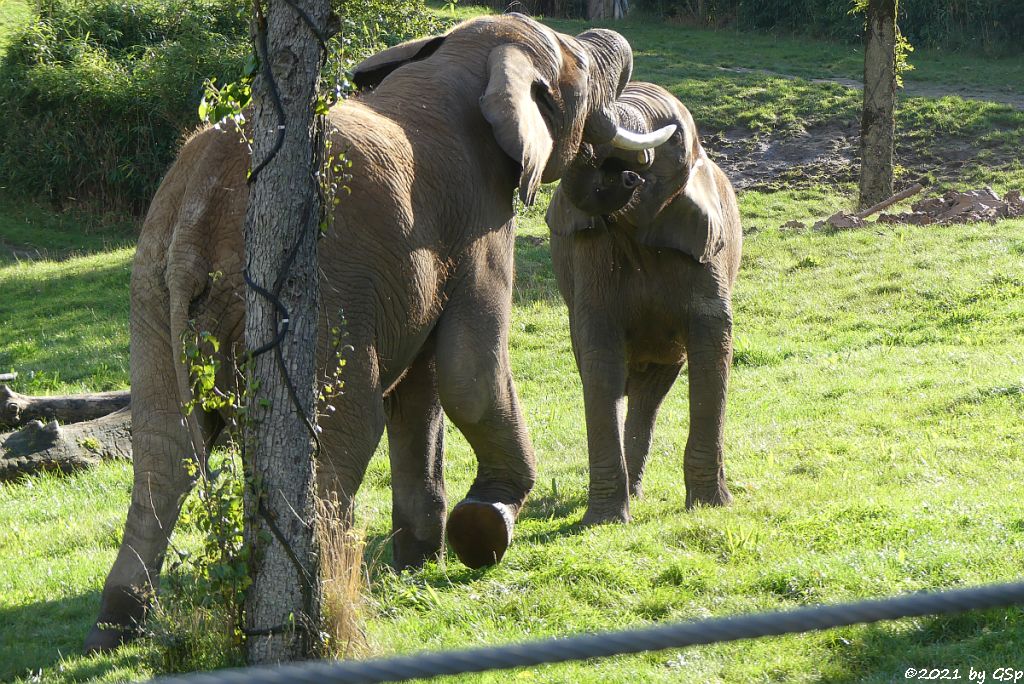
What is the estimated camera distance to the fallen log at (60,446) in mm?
9672

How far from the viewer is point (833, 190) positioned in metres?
22.9

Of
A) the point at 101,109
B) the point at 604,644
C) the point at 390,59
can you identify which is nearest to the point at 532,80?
the point at 390,59

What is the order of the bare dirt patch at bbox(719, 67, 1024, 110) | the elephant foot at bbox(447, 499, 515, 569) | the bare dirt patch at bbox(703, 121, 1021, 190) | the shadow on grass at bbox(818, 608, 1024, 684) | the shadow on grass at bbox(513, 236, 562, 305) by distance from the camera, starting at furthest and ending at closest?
the bare dirt patch at bbox(719, 67, 1024, 110) < the bare dirt patch at bbox(703, 121, 1021, 190) < the shadow on grass at bbox(513, 236, 562, 305) < the elephant foot at bbox(447, 499, 515, 569) < the shadow on grass at bbox(818, 608, 1024, 684)

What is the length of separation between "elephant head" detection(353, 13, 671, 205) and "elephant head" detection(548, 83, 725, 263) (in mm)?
196

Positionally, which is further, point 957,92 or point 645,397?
point 957,92

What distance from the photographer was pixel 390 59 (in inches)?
255

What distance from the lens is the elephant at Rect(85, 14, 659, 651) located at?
5043 millimetres

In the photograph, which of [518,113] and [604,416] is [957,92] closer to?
[604,416]

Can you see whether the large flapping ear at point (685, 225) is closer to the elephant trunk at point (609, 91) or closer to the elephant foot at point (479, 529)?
the elephant trunk at point (609, 91)

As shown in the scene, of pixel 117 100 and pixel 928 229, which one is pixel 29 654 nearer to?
pixel 928 229

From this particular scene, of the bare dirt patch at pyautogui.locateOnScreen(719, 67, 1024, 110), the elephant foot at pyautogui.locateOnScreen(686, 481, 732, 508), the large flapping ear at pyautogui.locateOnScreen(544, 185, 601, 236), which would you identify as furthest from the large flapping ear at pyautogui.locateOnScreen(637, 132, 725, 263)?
the bare dirt patch at pyautogui.locateOnScreen(719, 67, 1024, 110)

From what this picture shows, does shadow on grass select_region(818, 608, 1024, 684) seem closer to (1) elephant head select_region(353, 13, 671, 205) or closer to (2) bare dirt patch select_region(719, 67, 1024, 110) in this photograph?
(1) elephant head select_region(353, 13, 671, 205)

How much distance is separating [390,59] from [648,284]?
246 centimetres

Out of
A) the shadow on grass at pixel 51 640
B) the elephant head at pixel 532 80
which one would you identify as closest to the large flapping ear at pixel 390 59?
the elephant head at pixel 532 80
